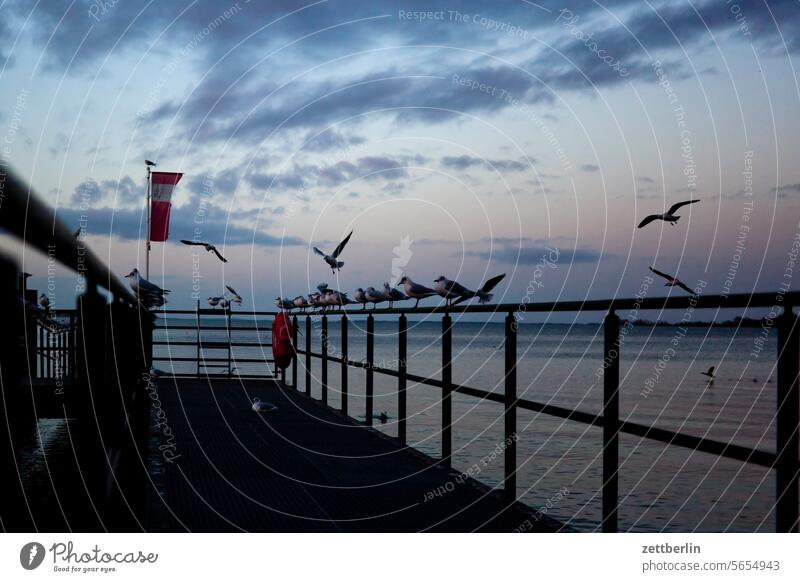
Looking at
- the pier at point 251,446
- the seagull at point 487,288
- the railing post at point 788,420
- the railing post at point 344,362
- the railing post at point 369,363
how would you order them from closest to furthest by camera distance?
1. the pier at point 251,446
2. the railing post at point 788,420
3. the seagull at point 487,288
4. the railing post at point 369,363
5. the railing post at point 344,362

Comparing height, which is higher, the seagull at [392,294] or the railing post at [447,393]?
the seagull at [392,294]

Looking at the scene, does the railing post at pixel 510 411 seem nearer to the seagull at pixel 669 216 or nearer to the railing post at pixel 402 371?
the railing post at pixel 402 371

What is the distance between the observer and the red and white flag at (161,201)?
754 inches

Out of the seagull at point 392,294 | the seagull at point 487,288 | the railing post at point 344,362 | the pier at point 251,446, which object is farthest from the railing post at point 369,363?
the seagull at point 392,294

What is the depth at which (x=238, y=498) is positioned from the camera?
15.8 feet

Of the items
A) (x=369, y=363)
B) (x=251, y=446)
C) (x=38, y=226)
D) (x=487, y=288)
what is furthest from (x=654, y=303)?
(x=369, y=363)

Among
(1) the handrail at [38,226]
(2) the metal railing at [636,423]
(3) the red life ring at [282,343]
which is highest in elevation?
(1) the handrail at [38,226]

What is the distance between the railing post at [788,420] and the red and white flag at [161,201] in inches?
686

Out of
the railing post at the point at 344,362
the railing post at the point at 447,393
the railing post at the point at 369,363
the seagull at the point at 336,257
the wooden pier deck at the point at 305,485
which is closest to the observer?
the wooden pier deck at the point at 305,485

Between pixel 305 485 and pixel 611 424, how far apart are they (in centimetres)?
203

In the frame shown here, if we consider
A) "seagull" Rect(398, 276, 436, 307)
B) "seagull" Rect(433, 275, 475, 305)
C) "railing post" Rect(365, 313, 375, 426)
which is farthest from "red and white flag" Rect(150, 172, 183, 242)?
"seagull" Rect(433, 275, 475, 305)

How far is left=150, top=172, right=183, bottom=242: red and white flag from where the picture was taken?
19141 millimetres

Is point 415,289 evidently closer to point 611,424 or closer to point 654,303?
point 611,424

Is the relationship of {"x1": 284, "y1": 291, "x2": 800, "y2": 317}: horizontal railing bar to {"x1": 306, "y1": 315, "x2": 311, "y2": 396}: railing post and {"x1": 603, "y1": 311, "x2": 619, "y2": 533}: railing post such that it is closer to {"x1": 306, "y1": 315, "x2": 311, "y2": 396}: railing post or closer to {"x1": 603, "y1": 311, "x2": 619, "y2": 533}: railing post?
{"x1": 603, "y1": 311, "x2": 619, "y2": 533}: railing post
